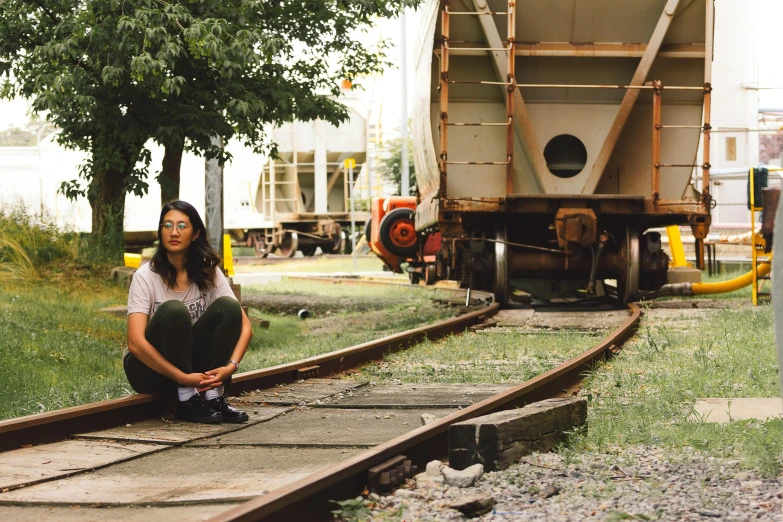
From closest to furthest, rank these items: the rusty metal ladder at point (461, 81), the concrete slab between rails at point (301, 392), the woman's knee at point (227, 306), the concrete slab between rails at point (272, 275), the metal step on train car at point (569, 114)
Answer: the woman's knee at point (227, 306) → the concrete slab between rails at point (301, 392) → the rusty metal ladder at point (461, 81) → the metal step on train car at point (569, 114) → the concrete slab between rails at point (272, 275)

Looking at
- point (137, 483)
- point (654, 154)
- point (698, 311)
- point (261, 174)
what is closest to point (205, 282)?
point (137, 483)

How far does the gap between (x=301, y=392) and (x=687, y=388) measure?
7.34 feet

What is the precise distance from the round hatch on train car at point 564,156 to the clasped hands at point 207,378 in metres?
7.47

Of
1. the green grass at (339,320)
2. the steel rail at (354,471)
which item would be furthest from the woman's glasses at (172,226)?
the green grass at (339,320)

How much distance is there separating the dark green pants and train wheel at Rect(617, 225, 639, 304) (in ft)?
25.9

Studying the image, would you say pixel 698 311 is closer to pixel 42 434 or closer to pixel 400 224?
pixel 400 224

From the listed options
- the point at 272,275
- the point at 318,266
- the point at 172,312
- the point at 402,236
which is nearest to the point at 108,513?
the point at 172,312

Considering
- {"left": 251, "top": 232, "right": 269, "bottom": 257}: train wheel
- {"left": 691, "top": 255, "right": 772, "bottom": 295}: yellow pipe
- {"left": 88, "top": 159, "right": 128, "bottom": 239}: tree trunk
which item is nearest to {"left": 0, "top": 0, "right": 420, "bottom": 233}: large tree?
{"left": 88, "top": 159, "right": 128, "bottom": 239}: tree trunk

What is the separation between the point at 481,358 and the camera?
304 inches

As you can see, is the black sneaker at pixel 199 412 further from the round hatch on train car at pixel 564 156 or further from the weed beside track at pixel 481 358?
the round hatch on train car at pixel 564 156

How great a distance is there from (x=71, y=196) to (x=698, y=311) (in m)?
7.27

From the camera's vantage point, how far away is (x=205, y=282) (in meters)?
5.01

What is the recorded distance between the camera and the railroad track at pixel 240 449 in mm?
3254

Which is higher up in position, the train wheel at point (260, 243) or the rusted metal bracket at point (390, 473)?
the train wheel at point (260, 243)
